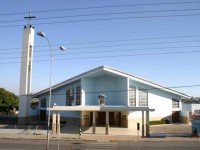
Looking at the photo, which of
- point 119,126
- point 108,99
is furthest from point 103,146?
point 108,99

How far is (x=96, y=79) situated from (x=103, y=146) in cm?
2196

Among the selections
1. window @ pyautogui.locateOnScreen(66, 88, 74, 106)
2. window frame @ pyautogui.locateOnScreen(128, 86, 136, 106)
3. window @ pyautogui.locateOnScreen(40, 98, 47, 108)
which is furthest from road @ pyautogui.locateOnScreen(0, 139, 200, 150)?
window @ pyautogui.locateOnScreen(40, 98, 47, 108)

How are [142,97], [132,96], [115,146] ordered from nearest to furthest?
[115,146] < [132,96] < [142,97]

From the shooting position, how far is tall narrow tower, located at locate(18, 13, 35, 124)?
47219mm

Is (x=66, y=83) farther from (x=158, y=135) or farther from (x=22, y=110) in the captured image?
(x=158, y=135)

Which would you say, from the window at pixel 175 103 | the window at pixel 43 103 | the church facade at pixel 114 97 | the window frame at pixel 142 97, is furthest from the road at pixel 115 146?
the window at pixel 43 103

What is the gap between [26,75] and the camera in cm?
4731

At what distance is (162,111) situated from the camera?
47219 millimetres

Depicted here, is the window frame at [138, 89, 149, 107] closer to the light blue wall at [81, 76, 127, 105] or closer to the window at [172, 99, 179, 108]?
the light blue wall at [81, 76, 127, 105]

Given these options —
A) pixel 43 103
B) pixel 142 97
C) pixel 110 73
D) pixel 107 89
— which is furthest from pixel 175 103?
pixel 43 103

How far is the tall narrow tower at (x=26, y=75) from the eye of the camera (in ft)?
155

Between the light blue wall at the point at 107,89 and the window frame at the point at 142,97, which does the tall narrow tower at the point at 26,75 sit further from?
the window frame at the point at 142,97

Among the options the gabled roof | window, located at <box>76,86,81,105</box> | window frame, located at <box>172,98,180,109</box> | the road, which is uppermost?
the gabled roof

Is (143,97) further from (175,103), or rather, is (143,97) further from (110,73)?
(175,103)
